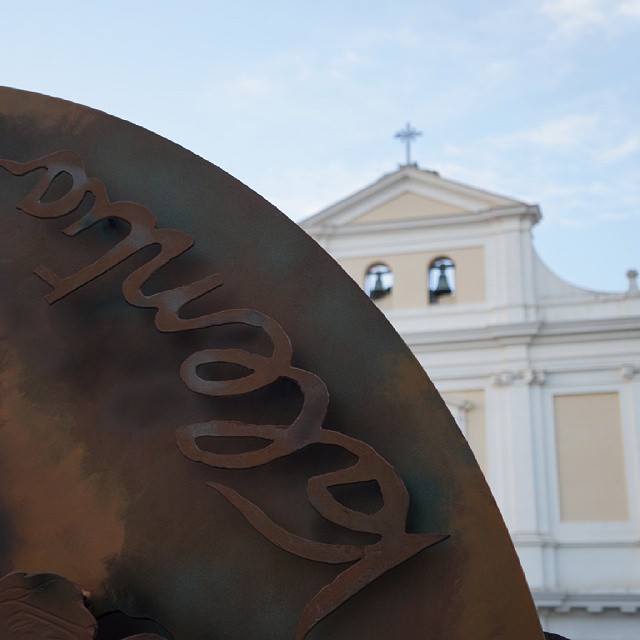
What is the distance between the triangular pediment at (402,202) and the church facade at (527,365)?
0.06ft

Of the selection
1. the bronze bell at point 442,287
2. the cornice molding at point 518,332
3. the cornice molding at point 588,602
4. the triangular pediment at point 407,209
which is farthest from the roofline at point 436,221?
the cornice molding at point 588,602

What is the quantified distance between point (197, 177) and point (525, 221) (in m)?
11.9

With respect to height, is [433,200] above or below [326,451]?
above

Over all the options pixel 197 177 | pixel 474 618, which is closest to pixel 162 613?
pixel 474 618

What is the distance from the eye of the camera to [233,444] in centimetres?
91

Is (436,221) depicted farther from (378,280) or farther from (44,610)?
(44,610)

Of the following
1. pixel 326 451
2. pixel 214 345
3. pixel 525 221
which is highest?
pixel 525 221

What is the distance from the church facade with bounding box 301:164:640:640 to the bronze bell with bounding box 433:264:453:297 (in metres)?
0.02

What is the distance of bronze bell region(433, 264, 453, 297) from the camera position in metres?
12.7

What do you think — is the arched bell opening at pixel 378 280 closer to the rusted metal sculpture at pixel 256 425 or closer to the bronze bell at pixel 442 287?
the bronze bell at pixel 442 287

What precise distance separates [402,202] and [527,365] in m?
2.92

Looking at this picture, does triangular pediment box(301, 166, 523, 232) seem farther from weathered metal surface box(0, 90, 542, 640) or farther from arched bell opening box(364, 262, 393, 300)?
weathered metal surface box(0, 90, 542, 640)

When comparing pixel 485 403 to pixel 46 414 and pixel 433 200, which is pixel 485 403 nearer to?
pixel 433 200

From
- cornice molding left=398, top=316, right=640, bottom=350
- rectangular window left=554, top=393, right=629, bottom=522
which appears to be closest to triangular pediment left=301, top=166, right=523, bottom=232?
cornice molding left=398, top=316, right=640, bottom=350
